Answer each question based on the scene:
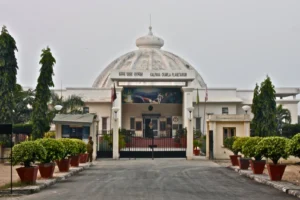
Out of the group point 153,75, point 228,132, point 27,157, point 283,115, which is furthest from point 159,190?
point 283,115

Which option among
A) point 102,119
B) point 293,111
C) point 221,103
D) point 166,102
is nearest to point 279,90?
point 293,111

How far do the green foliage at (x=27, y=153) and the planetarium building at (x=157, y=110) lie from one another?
19242mm

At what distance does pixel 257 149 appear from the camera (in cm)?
2117

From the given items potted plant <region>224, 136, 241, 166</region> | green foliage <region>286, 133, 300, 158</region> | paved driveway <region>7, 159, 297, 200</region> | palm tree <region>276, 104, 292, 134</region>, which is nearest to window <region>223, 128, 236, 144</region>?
potted plant <region>224, 136, 241, 166</region>

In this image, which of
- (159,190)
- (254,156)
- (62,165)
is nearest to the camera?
(159,190)

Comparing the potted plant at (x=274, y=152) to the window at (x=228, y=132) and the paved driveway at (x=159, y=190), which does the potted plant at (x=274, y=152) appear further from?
the window at (x=228, y=132)

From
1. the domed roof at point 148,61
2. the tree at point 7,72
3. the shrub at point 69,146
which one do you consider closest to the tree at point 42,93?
the tree at point 7,72

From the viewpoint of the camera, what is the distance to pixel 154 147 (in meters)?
44.4

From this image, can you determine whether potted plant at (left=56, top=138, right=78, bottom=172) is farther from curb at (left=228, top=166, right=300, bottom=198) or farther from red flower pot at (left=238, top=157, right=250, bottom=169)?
red flower pot at (left=238, top=157, right=250, bottom=169)

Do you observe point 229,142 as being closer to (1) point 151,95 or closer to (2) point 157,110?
(1) point 151,95

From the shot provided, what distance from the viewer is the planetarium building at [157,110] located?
1510 inches

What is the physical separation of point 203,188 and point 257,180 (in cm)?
438

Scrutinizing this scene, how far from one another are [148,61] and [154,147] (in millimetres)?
30792

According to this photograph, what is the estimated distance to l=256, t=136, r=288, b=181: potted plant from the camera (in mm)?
19938
